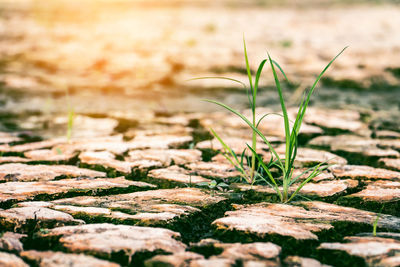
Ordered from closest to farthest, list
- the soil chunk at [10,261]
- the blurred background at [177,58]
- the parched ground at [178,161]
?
1. the soil chunk at [10,261]
2. the parched ground at [178,161]
3. the blurred background at [177,58]

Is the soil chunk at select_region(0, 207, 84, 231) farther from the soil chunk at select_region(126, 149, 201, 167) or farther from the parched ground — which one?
the soil chunk at select_region(126, 149, 201, 167)

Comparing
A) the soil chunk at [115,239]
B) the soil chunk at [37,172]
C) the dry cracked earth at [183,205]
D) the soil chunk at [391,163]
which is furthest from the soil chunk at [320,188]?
the soil chunk at [37,172]

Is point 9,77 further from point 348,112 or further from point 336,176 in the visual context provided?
point 336,176

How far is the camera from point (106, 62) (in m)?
4.38

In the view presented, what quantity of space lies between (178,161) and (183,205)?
0.51 meters

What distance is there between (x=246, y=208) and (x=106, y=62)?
340 centimetres

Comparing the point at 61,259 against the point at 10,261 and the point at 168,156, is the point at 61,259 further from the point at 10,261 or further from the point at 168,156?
the point at 168,156

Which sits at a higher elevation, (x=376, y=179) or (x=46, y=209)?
(x=376, y=179)

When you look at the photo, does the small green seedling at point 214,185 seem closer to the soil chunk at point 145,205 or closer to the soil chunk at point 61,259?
the soil chunk at point 145,205

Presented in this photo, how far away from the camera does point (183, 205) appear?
133cm

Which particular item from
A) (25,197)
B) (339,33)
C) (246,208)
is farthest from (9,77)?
(339,33)

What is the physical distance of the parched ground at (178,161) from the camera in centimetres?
105

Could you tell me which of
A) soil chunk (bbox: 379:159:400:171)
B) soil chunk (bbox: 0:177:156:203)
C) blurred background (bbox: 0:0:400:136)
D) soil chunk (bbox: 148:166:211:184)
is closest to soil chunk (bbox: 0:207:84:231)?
soil chunk (bbox: 0:177:156:203)

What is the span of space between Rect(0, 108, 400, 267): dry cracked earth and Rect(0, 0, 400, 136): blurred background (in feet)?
1.67
